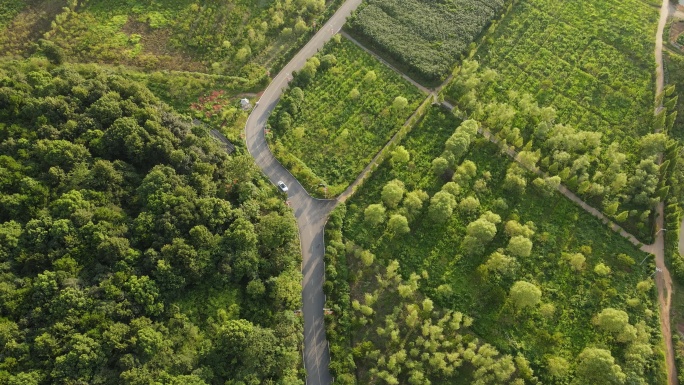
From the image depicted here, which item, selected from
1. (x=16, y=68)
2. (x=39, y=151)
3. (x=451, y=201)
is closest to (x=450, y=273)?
(x=451, y=201)

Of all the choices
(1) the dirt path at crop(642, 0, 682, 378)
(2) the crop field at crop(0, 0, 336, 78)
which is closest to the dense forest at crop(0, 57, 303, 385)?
(2) the crop field at crop(0, 0, 336, 78)

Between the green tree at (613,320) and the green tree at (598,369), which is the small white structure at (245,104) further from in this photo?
the green tree at (598,369)

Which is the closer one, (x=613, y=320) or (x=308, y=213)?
(x=613, y=320)

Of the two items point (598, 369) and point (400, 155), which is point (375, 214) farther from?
point (598, 369)

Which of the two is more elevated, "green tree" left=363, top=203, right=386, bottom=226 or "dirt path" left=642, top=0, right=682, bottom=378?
"dirt path" left=642, top=0, right=682, bottom=378

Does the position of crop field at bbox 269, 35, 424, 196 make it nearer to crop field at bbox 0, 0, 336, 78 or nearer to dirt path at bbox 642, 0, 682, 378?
crop field at bbox 0, 0, 336, 78

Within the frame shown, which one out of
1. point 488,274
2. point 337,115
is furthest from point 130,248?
point 488,274

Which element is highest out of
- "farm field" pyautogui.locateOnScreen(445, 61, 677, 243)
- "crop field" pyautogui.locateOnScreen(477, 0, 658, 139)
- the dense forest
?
"crop field" pyautogui.locateOnScreen(477, 0, 658, 139)

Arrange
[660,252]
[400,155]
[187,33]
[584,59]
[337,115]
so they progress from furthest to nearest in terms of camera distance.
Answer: [187,33] → [584,59] → [337,115] → [400,155] → [660,252]
